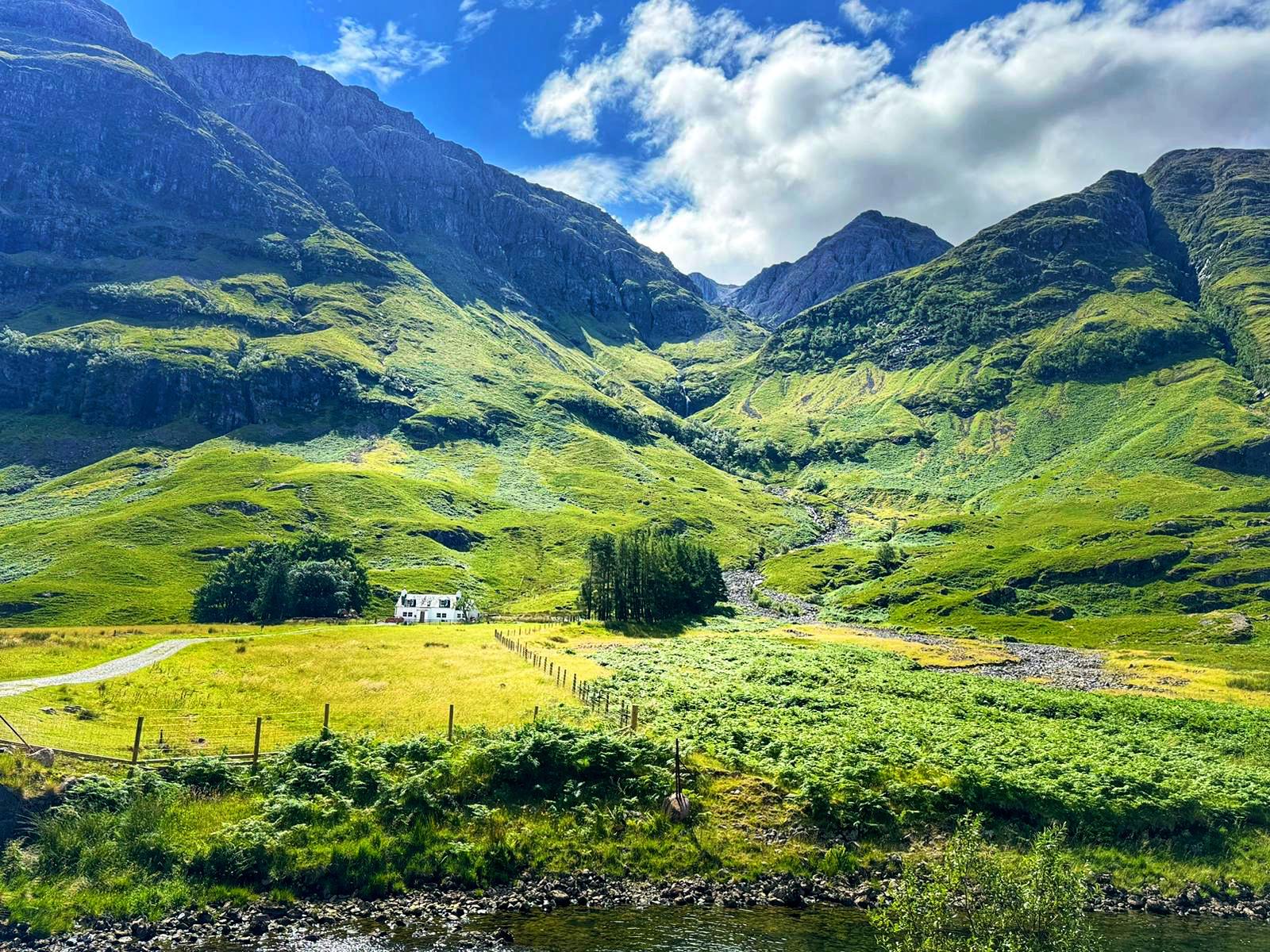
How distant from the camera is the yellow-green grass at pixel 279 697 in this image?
122 feet

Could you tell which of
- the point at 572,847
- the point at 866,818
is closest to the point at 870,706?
the point at 866,818

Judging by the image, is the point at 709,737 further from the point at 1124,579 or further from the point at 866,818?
the point at 1124,579

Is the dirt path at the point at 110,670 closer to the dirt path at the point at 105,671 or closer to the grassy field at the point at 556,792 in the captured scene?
the dirt path at the point at 105,671

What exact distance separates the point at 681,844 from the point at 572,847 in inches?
203

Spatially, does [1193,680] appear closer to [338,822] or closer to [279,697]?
[338,822]

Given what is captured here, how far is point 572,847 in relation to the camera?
31.7 metres

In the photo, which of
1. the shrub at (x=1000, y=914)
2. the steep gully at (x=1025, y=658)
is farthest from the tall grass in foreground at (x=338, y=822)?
the steep gully at (x=1025, y=658)

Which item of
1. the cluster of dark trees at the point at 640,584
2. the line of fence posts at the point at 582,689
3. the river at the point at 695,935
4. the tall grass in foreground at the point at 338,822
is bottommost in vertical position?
the river at the point at 695,935

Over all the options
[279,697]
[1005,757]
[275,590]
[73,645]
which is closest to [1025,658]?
[1005,757]

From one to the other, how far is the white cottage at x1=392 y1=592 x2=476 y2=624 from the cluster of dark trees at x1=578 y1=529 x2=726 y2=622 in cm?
2704

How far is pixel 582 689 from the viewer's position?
55.4 metres

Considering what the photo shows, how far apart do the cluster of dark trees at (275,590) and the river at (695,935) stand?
116 m

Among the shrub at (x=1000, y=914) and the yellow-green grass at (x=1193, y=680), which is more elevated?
the shrub at (x=1000, y=914)

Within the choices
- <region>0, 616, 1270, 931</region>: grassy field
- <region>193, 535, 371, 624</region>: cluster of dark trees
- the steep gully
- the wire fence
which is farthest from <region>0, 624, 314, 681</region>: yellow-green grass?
the steep gully
